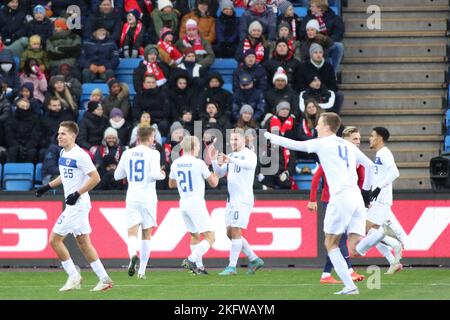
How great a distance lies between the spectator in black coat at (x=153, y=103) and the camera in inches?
1014

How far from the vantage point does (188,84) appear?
85.9 ft

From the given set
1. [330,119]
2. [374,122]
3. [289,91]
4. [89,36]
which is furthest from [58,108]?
[330,119]

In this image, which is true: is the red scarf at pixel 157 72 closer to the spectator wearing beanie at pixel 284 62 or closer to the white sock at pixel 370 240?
the spectator wearing beanie at pixel 284 62

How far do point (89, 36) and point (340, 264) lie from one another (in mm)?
12559

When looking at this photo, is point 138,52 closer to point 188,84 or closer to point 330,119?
point 188,84

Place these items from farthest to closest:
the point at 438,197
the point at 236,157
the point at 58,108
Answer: the point at 58,108, the point at 438,197, the point at 236,157

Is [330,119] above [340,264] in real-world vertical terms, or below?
above

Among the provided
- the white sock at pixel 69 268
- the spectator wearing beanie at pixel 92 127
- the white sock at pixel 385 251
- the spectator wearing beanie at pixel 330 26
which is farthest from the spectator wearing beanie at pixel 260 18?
the white sock at pixel 69 268

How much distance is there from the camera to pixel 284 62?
2656cm

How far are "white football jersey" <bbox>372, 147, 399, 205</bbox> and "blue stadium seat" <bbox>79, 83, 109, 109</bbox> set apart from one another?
780 cm

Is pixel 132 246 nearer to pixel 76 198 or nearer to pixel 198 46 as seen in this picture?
pixel 76 198

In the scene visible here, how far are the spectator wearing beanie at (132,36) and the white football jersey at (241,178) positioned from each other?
6.90 m

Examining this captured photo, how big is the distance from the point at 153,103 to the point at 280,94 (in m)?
2.41

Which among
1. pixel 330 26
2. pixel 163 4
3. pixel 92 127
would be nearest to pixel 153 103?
pixel 92 127
